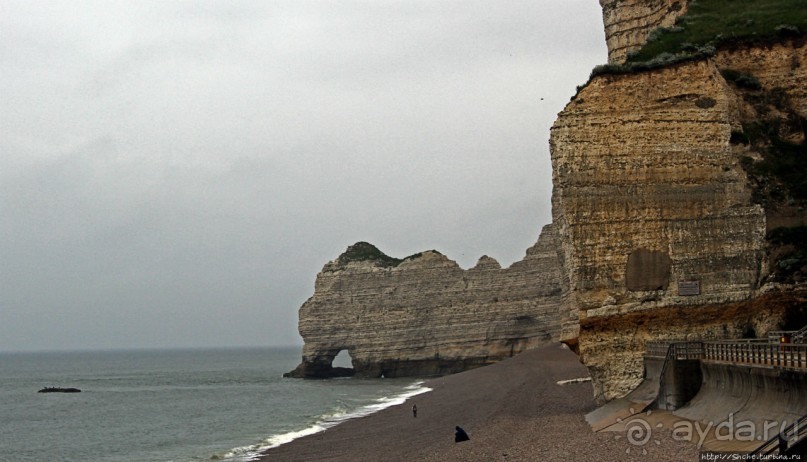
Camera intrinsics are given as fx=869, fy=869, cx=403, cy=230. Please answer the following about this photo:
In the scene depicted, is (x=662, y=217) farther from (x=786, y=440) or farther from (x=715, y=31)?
(x=786, y=440)

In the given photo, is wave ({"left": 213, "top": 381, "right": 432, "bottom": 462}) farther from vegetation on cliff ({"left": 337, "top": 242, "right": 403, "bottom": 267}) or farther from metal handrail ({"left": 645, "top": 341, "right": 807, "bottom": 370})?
vegetation on cliff ({"left": 337, "top": 242, "right": 403, "bottom": 267})

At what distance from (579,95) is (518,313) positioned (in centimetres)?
5306

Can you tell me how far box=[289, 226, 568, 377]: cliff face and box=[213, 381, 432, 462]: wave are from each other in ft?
61.8

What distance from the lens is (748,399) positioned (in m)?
19.4

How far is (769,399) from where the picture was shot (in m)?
18.1

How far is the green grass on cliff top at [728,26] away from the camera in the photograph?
30.3 metres

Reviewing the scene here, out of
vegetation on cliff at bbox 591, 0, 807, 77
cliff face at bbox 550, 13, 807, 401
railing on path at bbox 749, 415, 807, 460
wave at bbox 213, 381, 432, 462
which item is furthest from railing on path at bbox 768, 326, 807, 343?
wave at bbox 213, 381, 432, 462

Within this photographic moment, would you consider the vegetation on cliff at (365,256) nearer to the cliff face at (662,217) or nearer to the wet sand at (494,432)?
the wet sand at (494,432)

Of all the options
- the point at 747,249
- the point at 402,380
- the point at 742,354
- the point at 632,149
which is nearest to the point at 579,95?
the point at 632,149

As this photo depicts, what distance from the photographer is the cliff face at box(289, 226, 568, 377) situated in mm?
79625

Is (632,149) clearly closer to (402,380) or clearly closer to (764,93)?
(764,93)


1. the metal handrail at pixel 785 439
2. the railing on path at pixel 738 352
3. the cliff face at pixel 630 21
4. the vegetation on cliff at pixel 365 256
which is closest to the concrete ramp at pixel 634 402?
the railing on path at pixel 738 352

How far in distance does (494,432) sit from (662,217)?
349 inches

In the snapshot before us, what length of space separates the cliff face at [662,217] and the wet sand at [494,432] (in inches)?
139
